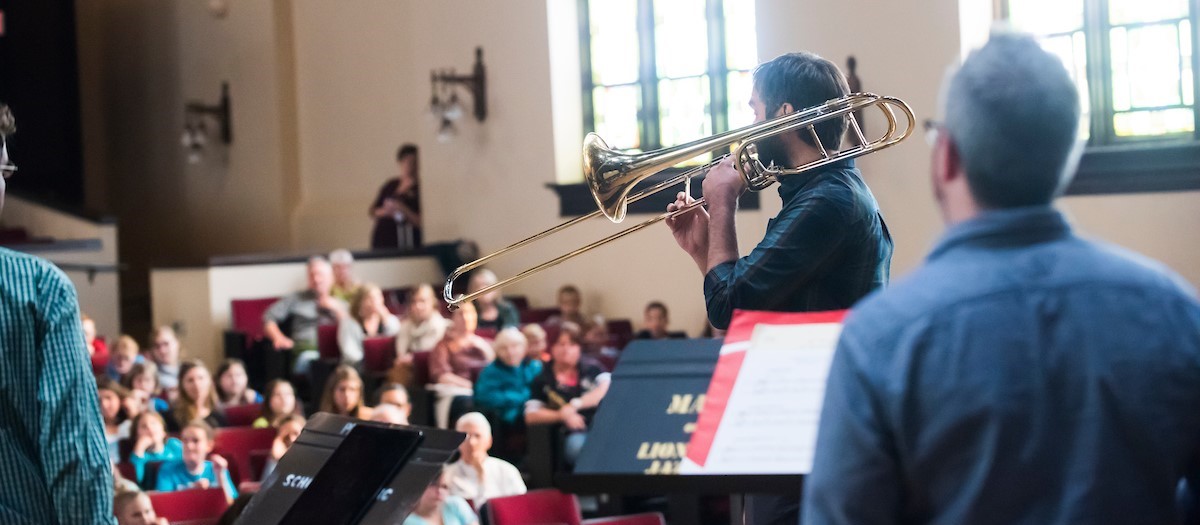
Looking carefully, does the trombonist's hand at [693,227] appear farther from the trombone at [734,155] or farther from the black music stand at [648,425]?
the black music stand at [648,425]

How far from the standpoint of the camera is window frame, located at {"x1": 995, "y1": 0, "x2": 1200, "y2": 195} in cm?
794

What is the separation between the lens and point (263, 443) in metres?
6.34

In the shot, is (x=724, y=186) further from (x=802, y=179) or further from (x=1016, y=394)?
(x=1016, y=394)

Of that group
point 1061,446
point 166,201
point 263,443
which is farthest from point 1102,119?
point 166,201

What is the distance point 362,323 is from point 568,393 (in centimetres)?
218

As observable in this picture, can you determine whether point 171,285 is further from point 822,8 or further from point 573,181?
point 822,8

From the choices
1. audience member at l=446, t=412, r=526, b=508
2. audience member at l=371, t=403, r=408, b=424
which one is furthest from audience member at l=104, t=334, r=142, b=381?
audience member at l=446, t=412, r=526, b=508

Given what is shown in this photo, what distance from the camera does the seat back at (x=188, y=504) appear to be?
5.09 m

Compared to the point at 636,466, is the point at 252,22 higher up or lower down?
higher up

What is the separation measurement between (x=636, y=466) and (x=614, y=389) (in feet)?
0.56

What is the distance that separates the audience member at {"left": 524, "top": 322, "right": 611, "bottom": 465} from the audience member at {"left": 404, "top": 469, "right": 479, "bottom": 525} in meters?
1.18

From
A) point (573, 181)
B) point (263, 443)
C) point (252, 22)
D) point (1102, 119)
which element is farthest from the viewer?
point (252, 22)

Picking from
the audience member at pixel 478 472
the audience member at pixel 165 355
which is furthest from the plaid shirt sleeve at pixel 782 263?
the audience member at pixel 165 355

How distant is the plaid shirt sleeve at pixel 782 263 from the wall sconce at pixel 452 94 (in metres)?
8.50
